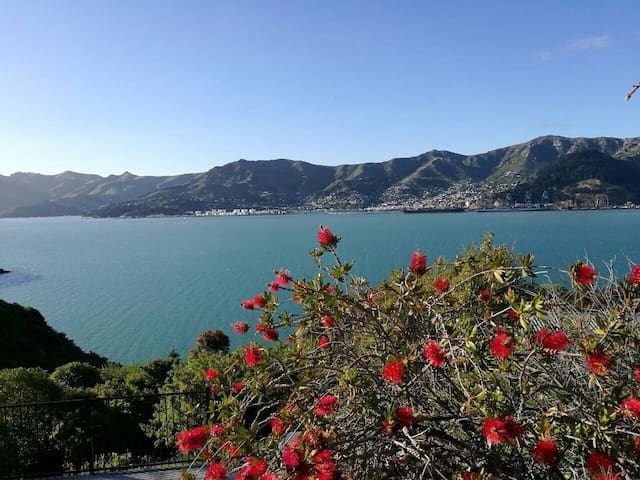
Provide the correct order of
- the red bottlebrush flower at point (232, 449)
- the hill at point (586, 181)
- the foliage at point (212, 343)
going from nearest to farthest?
1. the red bottlebrush flower at point (232, 449)
2. the foliage at point (212, 343)
3. the hill at point (586, 181)

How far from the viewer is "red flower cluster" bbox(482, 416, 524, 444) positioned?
2086mm

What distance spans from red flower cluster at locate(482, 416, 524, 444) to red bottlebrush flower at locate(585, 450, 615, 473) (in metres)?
0.38

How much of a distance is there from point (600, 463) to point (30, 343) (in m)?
23.3

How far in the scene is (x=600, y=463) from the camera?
2109 mm

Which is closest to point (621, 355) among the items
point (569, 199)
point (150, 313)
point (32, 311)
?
point (32, 311)

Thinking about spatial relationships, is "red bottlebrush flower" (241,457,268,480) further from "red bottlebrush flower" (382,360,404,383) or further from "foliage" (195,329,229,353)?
"foliage" (195,329,229,353)

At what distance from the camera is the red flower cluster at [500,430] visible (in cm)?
209

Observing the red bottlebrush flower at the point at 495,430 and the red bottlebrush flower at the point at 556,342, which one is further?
the red bottlebrush flower at the point at 556,342

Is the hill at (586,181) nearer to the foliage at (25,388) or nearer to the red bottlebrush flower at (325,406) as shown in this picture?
the foliage at (25,388)

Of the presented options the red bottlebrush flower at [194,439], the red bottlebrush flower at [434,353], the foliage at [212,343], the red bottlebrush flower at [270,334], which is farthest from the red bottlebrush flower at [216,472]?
the foliage at [212,343]

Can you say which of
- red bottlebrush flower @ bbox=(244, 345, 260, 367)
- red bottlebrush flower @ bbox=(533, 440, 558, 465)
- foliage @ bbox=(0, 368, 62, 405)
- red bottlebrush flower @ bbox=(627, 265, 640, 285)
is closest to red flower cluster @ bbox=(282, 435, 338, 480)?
red bottlebrush flower @ bbox=(244, 345, 260, 367)

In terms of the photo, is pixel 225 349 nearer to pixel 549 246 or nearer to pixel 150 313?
pixel 150 313

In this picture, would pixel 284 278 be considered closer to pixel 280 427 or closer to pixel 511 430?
pixel 280 427

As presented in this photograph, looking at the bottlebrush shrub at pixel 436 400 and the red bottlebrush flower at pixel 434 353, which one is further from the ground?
the red bottlebrush flower at pixel 434 353
